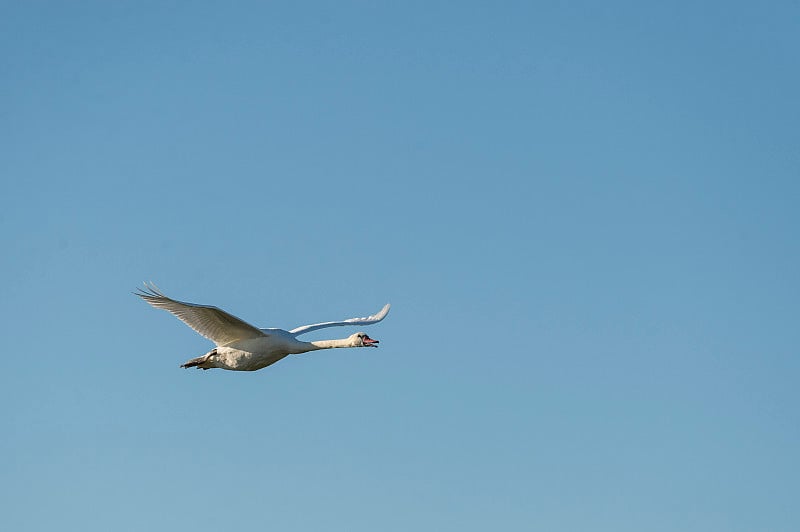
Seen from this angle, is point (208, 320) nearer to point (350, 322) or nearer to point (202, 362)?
point (202, 362)

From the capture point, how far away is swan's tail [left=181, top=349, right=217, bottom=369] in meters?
41.5

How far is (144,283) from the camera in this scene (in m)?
38.0

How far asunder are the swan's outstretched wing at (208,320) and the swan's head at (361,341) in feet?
9.72

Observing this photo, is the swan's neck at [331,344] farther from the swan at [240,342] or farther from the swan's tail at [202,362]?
the swan's tail at [202,362]

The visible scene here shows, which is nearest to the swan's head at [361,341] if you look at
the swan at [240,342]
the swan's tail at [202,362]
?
the swan at [240,342]

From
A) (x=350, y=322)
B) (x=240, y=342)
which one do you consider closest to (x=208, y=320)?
(x=240, y=342)

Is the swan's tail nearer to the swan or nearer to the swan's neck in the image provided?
the swan

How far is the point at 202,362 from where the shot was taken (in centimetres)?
4175

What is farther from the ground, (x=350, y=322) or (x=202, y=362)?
(x=350, y=322)

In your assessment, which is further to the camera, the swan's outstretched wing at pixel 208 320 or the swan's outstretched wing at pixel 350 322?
the swan's outstretched wing at pixel 350 322

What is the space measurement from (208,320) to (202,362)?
7.02ft

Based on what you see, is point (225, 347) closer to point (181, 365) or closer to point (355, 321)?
point (181, 365)

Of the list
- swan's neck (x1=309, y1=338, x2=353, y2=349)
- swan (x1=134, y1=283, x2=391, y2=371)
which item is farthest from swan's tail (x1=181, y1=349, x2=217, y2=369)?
swan's neck (x1=309, y1=338, x2=353, y2=349)

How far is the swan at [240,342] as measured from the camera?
131 feet
